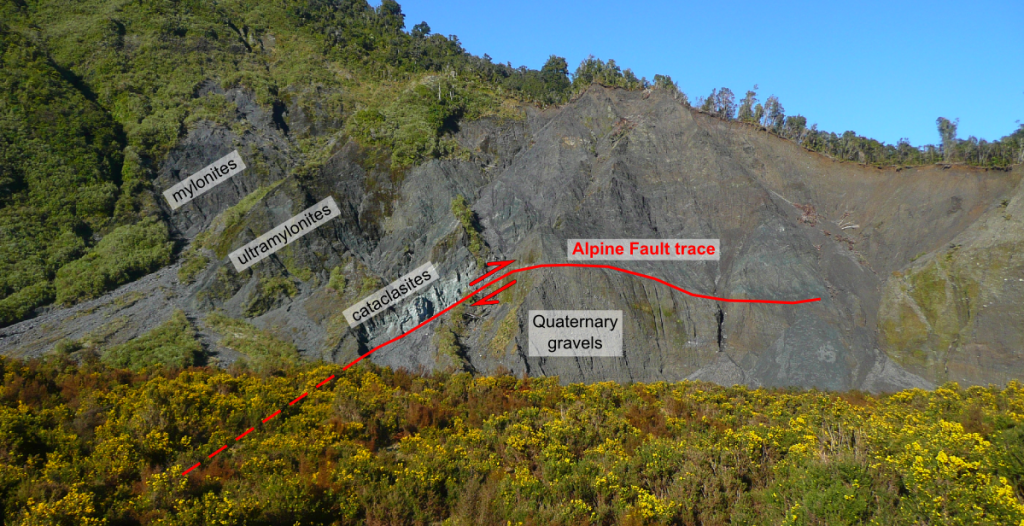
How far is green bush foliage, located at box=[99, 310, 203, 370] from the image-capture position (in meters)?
29.2

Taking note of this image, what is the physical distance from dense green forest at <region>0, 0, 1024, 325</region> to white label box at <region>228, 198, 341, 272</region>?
535cm

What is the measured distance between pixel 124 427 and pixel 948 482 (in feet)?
49.2

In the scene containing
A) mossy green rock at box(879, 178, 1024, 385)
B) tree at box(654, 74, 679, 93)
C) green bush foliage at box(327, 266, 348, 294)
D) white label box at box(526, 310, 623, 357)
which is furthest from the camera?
tree at box(654, 74, 679, 93)

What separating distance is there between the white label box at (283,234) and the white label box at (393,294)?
8936mm

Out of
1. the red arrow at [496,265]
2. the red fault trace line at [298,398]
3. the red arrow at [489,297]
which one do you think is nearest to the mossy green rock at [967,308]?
the red arrow at [489,297]

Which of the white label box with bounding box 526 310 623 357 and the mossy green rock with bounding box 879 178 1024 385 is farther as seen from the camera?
the white label box with bounding box 526 310 623 357

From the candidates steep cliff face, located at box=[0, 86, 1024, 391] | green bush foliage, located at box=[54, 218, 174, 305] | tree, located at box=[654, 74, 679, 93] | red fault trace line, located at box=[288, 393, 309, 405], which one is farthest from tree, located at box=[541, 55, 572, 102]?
red fault trace line, located at box=[288, 393, 309, 405]

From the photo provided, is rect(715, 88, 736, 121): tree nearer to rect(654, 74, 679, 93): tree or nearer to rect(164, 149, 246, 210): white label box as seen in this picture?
rect(654, 74, 679, 93): tree

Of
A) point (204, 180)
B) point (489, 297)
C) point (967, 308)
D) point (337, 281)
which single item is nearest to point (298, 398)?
point (489, 297)

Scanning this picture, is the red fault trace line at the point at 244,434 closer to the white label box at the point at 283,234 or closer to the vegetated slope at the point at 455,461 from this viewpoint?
the vegetated slope at the point at 455,461

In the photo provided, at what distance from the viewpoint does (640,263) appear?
3847 centimetres

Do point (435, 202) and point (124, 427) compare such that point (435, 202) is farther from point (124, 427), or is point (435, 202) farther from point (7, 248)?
point (124, 427)

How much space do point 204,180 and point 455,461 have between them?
164 ft

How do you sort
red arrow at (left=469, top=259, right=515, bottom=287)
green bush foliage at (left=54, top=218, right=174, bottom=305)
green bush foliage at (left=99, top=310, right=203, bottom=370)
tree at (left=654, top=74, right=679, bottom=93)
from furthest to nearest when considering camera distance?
1. tree at (left=654, top=74, right=679, bottom=93)
2. red arrow at (left=469, top=259, right=515, bottom=287)
3. green bush foliage at (left=54, top=218, right=174, bottom=305)
4. green bush foliage at (left=99, top=310, right=203, bottom=370)
